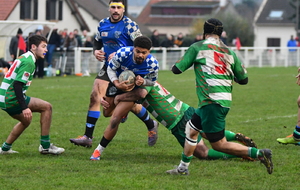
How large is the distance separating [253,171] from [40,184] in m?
2.40

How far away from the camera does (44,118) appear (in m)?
8.20

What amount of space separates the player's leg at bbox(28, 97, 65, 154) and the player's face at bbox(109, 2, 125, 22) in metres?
1.83

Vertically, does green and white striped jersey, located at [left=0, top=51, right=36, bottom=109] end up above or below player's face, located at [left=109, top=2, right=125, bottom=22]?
below

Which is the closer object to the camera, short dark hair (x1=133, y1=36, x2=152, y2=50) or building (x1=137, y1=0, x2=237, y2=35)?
short dark hair (x1=133, y1=36, x2=152, y2=50)

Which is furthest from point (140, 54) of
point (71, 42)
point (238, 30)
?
point (238, 30)

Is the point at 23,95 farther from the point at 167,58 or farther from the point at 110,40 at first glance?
the point at 167,58

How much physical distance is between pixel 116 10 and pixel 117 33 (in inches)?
13.1

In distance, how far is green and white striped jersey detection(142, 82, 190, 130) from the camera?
8133 millimetres

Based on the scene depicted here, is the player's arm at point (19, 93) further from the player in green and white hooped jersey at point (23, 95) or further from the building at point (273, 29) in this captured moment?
the building at point (273, 29)

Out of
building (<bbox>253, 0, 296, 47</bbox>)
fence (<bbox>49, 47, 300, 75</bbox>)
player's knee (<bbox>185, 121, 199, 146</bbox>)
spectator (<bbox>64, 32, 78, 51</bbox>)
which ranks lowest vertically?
building (<bbox>253, 0, 296, 47</bbox>)

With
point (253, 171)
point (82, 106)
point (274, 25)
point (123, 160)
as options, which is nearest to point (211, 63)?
point (253, 171)

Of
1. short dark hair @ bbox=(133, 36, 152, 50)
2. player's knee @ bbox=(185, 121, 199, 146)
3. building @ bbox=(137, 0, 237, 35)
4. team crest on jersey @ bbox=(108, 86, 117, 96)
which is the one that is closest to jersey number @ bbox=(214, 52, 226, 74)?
player's knee @ bbox=(185, 121, 199, 146)

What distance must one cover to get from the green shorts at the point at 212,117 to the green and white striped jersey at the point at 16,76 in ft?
7.48

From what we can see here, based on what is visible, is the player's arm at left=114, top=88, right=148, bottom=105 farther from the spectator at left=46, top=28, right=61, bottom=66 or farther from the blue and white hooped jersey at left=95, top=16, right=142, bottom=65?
the spectator at left=46, top=28, right=61, bottom=66
